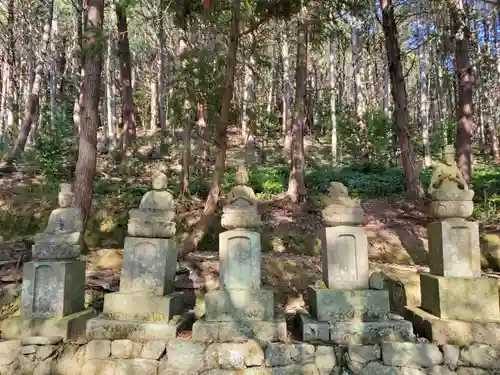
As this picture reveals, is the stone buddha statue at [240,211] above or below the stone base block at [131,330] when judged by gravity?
above

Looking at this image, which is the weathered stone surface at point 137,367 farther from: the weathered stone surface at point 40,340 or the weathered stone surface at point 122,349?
the weathered stone surface at point 40,340

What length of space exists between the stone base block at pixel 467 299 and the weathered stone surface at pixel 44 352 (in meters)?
4.61

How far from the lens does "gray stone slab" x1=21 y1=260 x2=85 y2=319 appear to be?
4.74m

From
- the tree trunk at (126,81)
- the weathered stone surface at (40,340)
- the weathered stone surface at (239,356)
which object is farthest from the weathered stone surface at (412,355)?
the tree trunk at (126,81)

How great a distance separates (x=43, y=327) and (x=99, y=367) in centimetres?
87

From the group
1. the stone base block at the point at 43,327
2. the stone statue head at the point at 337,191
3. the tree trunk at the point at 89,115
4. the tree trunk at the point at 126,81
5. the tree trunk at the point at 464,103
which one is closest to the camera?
the stone base block at the point at 43,327

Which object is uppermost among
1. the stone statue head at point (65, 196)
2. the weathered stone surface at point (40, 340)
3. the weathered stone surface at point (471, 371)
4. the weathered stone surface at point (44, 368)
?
the stone statue head at point (65, 196)

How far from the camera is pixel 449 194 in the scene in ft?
15.7

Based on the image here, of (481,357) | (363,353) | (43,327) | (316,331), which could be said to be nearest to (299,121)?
(316,331)

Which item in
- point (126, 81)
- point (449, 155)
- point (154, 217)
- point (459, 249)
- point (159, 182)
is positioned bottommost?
point (459, 249)

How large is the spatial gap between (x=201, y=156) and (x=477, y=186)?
9.35 meters

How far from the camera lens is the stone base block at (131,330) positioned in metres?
4.59

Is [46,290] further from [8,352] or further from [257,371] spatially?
[257,371]

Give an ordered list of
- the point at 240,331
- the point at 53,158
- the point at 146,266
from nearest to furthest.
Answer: the point at 240,331, the point at 146,266, the point at 53,158
